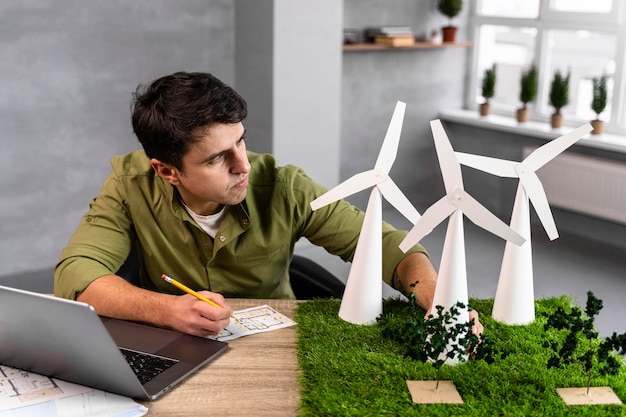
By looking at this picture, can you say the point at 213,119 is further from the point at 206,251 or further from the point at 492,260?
the point at 492,260

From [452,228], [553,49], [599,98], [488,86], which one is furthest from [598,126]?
[452,228]

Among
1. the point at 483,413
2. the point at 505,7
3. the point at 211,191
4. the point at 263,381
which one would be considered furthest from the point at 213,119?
the point at 505,7

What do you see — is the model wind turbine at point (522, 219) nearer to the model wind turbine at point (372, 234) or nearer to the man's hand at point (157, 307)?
the model wind turbine at point (372, 234)

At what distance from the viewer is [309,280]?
248 cm

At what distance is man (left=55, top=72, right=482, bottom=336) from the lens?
199 cm

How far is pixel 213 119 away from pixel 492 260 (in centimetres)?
314

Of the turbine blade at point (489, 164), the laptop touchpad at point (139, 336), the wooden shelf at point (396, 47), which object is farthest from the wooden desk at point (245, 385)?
the wooden shelf at point (396, 47)

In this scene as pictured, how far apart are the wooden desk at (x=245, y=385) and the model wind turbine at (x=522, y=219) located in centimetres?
51

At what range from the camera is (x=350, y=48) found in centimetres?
511

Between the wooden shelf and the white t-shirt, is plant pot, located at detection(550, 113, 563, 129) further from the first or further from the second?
the white t-shirt

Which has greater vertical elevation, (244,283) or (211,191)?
(211,191)

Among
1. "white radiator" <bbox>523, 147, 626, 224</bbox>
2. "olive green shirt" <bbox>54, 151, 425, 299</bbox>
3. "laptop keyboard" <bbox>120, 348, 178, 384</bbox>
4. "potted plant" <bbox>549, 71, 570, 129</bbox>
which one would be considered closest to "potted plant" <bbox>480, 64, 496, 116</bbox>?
"potted plant" <bbox>549, 71, 570, 129</bbox>

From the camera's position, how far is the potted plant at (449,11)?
557cm

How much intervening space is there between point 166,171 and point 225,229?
0.22 meters
